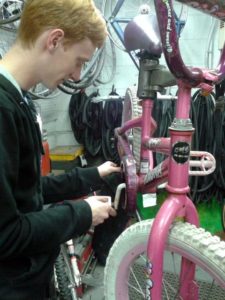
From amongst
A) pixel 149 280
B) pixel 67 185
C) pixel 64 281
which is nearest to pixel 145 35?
pixel 67 185

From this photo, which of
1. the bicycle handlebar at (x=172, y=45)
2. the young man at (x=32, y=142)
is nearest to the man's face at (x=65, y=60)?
the young man at (x=32, y=142)

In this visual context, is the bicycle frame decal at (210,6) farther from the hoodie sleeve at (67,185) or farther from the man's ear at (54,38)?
the hoodie sleeve at (67,185)

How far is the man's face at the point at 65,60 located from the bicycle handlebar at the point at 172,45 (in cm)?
19

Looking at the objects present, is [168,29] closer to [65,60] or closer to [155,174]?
[65,60]

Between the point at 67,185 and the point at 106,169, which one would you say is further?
the point at 106,169

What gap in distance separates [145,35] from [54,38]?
59 cm

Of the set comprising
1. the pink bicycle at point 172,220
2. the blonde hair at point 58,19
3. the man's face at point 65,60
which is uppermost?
the blonde hair at point 58,19

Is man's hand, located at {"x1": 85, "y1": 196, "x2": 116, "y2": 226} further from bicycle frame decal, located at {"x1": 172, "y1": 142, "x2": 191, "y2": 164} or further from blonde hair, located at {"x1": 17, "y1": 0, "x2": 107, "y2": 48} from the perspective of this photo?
blonde hair, located at {"x1": 17, "y1": 0, "x2": 107, "y2": 48}

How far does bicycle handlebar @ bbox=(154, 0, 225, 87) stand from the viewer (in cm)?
65

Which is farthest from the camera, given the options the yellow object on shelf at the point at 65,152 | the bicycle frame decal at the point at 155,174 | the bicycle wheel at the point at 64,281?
the yellow object on shelf at the point at 65,152

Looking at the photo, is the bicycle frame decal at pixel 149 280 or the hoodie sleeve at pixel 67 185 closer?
the bicycle frame decal at pixel 149 280

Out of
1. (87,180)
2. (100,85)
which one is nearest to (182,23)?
(100,85)

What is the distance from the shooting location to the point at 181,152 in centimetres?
81

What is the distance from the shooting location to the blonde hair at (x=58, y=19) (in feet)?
2.33
